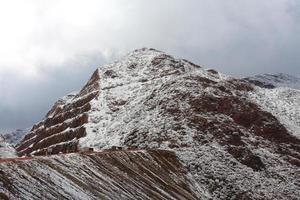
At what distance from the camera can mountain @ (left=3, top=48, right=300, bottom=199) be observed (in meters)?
73.3

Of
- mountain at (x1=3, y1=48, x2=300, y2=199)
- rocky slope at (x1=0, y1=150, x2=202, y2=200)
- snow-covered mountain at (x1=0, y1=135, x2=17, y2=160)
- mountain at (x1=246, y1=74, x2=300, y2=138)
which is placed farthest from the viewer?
mountain at (x1=246, y1=74, x2=300, y2=138)

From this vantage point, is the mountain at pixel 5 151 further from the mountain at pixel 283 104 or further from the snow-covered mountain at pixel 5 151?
the mountain at pixel 283 104

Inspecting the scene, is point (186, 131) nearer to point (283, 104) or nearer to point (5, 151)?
point (283, 104)

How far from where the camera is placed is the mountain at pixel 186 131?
73.3 metres

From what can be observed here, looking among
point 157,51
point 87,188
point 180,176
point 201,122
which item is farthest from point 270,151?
point 157,51

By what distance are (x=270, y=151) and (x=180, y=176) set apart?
20.3 metres

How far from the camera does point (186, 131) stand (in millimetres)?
A: 88250

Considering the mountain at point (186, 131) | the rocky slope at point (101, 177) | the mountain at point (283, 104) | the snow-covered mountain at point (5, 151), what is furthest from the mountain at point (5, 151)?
the mountain at point (283, 104)

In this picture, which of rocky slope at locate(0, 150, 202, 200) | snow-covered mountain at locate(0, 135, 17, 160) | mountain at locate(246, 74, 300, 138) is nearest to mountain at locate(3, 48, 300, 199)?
rocky slope at locate(0, 150, 202, 200)

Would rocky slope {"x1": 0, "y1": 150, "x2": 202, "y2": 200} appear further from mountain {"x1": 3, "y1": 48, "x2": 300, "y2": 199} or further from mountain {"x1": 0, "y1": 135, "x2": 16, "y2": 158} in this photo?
mountain {"x1": 0, "y1": 135, "x2": 16, "y2": 158}

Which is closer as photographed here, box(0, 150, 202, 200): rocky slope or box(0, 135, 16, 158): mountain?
box(0, 150, 202, 200): rocky slope

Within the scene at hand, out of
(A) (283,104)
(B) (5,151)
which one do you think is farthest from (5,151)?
(A) (283,104)

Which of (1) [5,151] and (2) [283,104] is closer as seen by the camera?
(1) [5,151]

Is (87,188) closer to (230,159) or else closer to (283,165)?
(230,159)
